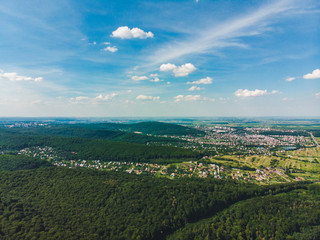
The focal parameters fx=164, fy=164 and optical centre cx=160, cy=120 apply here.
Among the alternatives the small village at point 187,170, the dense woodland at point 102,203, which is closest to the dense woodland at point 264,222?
the dense woodland at point 102,203

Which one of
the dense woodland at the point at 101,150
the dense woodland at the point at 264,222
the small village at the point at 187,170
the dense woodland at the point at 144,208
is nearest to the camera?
the dense woodland at the point at 264,222

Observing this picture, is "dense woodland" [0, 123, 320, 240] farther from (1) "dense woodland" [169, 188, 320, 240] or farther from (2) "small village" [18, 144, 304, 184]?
(2) "small village" [18, 144, 304, 184]

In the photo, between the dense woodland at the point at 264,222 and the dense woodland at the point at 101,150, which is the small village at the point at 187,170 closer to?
the dense woodland at the point at 101,150

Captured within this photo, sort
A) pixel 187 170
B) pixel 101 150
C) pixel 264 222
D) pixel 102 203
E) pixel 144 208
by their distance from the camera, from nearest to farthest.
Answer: pixel 264 222
pixel 144 208
pixel 102 203
pixel 187 170
pixel 101 150

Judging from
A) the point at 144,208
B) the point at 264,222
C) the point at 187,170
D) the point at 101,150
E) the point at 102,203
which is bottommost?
the point at 187,170

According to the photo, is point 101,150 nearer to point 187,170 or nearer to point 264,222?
point 187,170

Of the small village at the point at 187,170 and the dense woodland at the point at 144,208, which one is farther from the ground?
the dense woodland at the point at 144,208

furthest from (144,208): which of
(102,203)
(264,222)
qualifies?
(264,222)

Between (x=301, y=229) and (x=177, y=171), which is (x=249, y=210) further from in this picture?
(x=177, y=171)
